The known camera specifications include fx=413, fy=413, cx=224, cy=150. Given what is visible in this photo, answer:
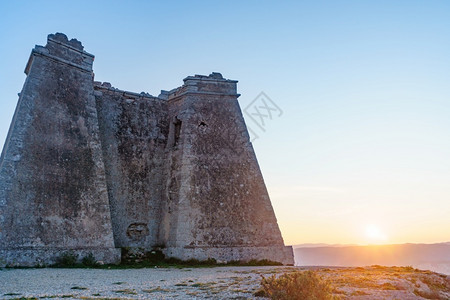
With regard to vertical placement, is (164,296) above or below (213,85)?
below

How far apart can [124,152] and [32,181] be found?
180 inches

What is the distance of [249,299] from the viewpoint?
7.09 m

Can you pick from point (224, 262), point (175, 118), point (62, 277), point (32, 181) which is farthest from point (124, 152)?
point (62, 277)

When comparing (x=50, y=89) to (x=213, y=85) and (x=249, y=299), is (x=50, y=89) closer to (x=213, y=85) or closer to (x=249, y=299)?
(x=213, y=85)

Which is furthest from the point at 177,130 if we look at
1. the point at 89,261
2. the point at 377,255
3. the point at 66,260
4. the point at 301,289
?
the point at 377,255

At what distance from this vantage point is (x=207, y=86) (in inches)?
743

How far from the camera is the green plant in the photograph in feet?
22.1

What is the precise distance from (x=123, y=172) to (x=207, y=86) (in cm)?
542

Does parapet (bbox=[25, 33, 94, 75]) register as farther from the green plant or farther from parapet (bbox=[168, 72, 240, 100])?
the green plant

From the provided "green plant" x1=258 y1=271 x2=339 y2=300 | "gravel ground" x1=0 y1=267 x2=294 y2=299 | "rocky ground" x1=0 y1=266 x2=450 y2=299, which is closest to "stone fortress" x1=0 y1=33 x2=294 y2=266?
"gravel ground" x1=0 y1=267 x2=294 y2=299

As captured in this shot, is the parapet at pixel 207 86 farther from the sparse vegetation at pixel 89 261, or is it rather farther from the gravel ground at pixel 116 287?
the gravel ground at pixel 116 287

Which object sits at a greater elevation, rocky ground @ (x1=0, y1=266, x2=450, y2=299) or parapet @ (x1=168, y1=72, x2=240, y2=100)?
parapet @ (x1=168, y1=72, x2=240, y2=100)

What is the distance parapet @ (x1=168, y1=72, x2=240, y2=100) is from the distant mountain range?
246 feet

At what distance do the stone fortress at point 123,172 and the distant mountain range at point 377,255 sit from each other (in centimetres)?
7507
